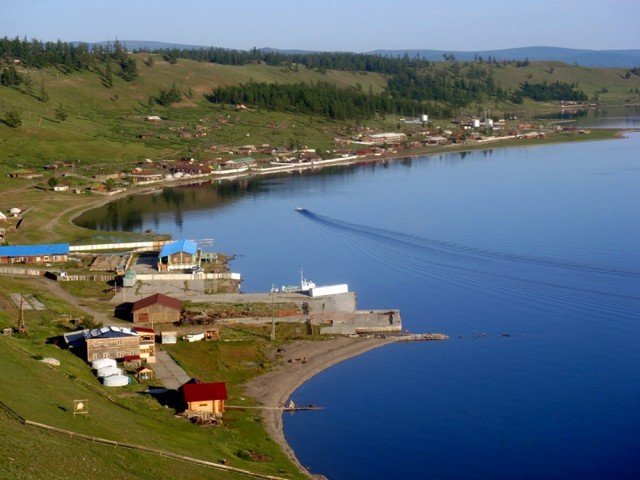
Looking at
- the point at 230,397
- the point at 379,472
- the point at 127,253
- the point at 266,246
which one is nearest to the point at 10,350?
the point at 230,397

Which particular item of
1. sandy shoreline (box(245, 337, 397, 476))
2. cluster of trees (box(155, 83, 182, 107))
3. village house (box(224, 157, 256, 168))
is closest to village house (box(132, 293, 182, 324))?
sandy shoreline (box(245, 337, 397, 476))

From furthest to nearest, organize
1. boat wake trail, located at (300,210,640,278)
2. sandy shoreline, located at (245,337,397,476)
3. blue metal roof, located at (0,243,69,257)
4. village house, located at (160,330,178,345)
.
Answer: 1. blue metal roof, located at (0,243,69,257)
2. boat wake trail, located at (300,210,640,278)
3. village house, located at (160,330,178,345)
4. sandy shoreline, located at (245,337,397,476)

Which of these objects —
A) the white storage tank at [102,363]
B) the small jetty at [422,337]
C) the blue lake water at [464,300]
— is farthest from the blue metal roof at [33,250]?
the small jetty at [422,337]

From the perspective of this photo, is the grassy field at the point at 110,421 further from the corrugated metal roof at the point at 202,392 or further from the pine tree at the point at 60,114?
the pine tree at the point at 60,114

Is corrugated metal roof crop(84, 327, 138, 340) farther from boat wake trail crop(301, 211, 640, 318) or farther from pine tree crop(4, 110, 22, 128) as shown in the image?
pine tree crop(4, 110, 22, 128)

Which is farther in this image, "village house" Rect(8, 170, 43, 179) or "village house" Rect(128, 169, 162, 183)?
"village house" Rect(128, 169, 162, 183)

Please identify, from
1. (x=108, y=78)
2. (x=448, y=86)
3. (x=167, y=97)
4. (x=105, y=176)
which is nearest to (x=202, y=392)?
(x=105, y=176)
